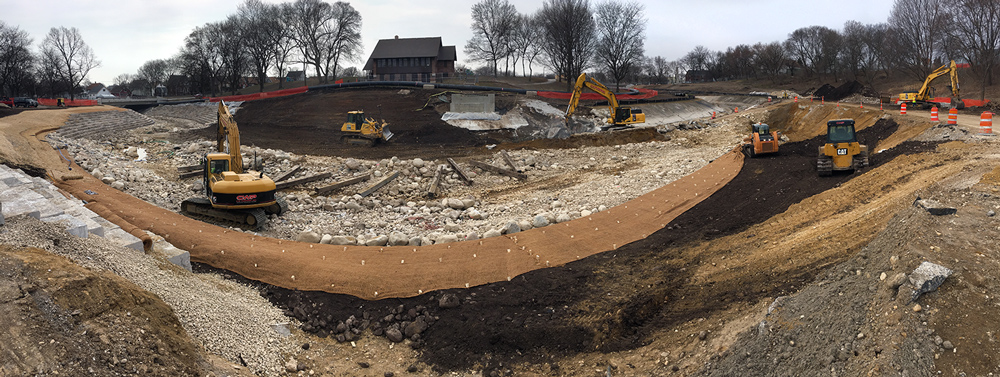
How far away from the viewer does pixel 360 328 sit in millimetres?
8398

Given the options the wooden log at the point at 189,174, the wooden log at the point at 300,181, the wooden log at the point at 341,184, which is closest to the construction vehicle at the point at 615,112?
the wooden log at the point at 341,184

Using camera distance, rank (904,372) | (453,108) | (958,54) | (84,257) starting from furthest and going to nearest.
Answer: (958,54) < (453,108) < (84,257) < (904,372)

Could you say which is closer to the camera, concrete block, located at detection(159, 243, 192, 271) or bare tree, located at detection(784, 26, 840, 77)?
concrete block, located at detection(159, 243, 192, 271)

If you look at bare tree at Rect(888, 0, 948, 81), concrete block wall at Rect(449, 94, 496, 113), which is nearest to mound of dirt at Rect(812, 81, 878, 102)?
bare tree at Rect(888, 0, 948, 81)

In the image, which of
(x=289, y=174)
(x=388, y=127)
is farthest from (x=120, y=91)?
(x=289, y=174)

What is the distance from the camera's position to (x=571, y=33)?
51.6 metres

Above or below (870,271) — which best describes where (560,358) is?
below

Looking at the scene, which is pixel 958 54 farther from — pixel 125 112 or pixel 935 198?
pixel 125 112

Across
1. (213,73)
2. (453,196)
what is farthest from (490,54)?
(453,196)

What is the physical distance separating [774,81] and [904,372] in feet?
253

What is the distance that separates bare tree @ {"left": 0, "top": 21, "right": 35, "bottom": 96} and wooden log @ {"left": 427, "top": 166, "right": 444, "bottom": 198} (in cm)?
5702

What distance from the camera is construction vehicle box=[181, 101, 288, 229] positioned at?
13430 millimetres

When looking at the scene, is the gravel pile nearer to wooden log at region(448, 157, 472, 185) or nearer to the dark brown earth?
wooden log at region(448, 157, 472, 185)

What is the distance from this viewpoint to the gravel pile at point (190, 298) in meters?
6.81
